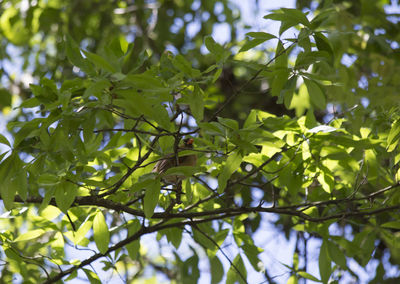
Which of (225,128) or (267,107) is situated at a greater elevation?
(225,128)

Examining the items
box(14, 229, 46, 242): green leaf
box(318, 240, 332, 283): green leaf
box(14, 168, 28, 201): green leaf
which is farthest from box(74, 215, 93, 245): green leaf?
box(318, 240, 332, 283): green leaf

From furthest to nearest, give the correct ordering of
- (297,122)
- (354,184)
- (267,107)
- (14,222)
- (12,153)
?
(267,107) < (14,222) < (354,184) < (297,122) < (12,153)

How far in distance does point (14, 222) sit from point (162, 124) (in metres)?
1.61

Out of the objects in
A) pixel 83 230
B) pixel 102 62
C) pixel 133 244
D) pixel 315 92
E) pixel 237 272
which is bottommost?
pixel 237 272

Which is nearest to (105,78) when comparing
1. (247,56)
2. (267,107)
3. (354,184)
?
(354,184)

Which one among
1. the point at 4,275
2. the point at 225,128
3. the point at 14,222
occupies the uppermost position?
the point at 225,128

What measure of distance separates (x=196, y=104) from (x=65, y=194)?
405 millimetres

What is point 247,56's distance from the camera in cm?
311

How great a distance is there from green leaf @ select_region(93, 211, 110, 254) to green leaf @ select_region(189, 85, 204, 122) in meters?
0.46

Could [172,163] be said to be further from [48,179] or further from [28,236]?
[28,236]

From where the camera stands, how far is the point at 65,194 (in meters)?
1.23

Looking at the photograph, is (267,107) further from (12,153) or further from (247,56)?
(12,153)

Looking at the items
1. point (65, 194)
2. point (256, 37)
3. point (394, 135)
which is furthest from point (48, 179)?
point (394, 135)

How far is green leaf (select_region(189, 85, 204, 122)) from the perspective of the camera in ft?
3.67
